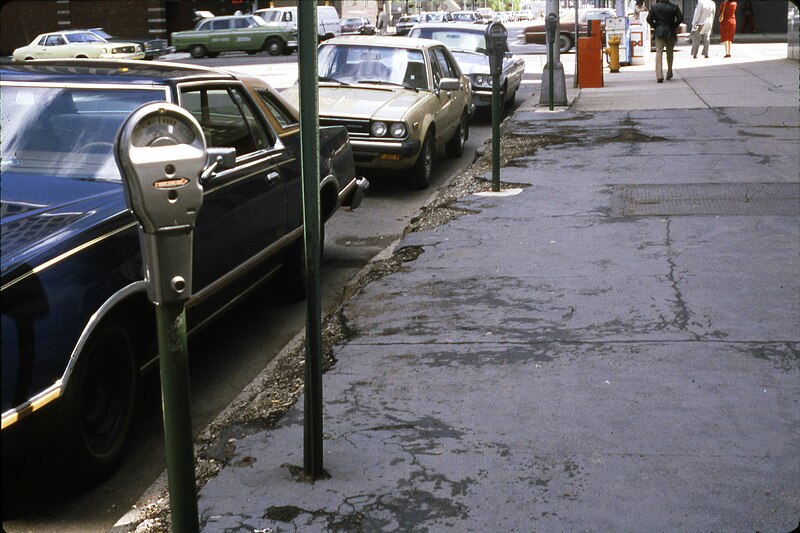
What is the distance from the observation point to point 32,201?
4.47 m

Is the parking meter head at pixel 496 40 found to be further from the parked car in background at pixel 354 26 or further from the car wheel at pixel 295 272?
the parked car in background at pixel 354 26

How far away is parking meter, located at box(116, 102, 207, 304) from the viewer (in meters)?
2.58

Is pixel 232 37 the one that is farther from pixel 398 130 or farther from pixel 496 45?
pixel 496 45

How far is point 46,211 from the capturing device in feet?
14.2

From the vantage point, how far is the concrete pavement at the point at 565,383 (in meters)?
3.66

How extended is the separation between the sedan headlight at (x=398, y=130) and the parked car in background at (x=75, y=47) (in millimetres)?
29500

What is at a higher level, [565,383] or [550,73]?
[550,73]

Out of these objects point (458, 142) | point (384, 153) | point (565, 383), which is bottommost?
point (565, 383)

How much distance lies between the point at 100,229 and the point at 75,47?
37.0 meters

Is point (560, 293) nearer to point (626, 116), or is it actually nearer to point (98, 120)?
point (98, 120)

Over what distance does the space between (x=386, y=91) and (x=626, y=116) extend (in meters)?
5.80

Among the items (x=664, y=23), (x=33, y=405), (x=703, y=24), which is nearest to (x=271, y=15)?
(x=703, y=24)

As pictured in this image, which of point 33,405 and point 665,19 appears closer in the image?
point 33,405

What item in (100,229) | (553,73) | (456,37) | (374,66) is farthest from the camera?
(456,37)
